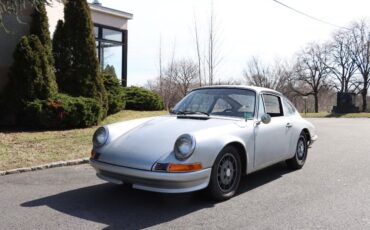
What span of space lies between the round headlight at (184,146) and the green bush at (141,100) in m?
12.6

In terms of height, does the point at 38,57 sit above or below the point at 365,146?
above

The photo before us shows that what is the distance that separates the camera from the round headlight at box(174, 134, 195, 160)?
4.76 m

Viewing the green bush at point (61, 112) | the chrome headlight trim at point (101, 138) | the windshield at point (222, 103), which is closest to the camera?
the chrome headlight trim at point (101, 138)

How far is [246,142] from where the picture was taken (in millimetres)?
5625

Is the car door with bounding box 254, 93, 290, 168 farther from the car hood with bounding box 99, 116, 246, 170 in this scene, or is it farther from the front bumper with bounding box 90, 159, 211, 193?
the front bumper with bounding box 90, 159, 211, 193

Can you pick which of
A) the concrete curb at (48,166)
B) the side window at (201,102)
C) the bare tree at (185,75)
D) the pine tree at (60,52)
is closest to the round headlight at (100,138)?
the side window at (201,102)

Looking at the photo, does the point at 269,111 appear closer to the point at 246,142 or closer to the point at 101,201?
the point at 246,142

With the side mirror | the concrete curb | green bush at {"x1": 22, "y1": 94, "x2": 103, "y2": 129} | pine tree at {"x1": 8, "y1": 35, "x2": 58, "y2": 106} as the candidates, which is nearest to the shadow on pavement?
the side mirror

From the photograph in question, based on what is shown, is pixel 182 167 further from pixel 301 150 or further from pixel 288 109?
pixel 301 150

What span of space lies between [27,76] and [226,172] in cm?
793

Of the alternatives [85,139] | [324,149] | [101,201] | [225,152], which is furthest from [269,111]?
[85,139]

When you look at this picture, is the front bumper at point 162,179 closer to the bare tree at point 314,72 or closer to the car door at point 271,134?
the car door at point 271,134

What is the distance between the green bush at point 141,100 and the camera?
56.8ft

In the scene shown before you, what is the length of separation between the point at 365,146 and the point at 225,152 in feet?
22.7
